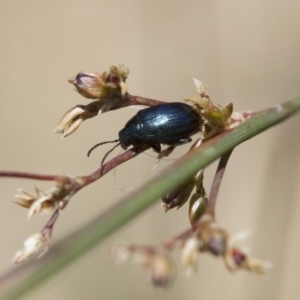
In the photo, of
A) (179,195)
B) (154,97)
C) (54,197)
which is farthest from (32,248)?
(154,97)

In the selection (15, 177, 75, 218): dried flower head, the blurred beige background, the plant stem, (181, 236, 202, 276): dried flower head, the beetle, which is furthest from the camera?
the blurred beige background

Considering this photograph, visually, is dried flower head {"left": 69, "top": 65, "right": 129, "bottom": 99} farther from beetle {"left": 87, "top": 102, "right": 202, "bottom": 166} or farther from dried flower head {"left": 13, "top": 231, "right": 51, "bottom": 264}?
dried flower head {"left": 13, "top": 231, "right": 51, "bottom": 264}

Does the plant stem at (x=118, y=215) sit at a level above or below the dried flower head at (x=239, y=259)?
above

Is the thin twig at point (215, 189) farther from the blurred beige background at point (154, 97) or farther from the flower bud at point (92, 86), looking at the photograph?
the blurred beige background at point (154, 97)

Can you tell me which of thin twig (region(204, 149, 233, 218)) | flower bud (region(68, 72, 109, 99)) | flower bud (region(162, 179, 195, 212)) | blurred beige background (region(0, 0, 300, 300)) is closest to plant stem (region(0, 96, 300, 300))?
thin twig (region(204, 149, 233, 218))

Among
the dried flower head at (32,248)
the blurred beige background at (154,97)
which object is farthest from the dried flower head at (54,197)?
the blurred beige background at (154,97)

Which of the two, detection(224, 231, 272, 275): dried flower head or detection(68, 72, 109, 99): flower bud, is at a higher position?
detection(68, 72, 109, 99): flower bud

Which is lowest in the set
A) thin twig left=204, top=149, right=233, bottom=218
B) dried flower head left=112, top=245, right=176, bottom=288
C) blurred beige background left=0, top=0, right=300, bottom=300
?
blurred beige background left=0, top=0, right=300, bottom=300

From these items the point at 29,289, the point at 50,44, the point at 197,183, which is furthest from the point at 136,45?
the point at 29,289
